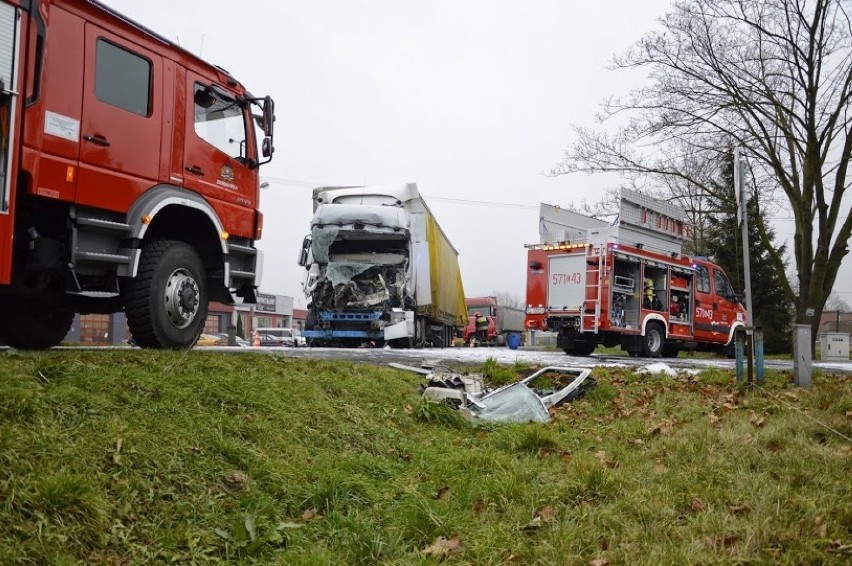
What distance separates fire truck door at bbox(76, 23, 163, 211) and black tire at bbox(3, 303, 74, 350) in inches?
66.5

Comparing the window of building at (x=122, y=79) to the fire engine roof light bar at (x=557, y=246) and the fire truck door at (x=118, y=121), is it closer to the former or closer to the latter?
the fire truck door at (x=118, y=121)

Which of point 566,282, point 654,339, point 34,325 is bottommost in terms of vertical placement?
point 654,339

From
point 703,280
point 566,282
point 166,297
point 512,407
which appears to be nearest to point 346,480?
point 512,407

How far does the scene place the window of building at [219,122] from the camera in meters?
6.34

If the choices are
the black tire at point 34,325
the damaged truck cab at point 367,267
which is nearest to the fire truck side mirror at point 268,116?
the black tire at point 34,325

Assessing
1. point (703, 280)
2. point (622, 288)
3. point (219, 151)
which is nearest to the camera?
point (219, 151)

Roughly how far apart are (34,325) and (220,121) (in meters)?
2.71

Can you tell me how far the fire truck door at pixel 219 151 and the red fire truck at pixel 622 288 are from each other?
9623 millimetres

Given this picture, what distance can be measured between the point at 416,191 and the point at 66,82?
32.9 ft

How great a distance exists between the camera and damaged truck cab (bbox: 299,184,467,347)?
13.5 m

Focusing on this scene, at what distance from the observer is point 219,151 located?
649 centimetres

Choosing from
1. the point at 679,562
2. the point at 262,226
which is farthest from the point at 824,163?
the point at 679,562

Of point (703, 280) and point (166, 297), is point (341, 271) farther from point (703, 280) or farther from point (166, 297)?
point (703, 280)

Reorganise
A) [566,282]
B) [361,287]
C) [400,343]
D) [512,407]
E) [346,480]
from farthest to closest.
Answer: [566,282], [400,343], [361,287], [512,407], [346,480]
